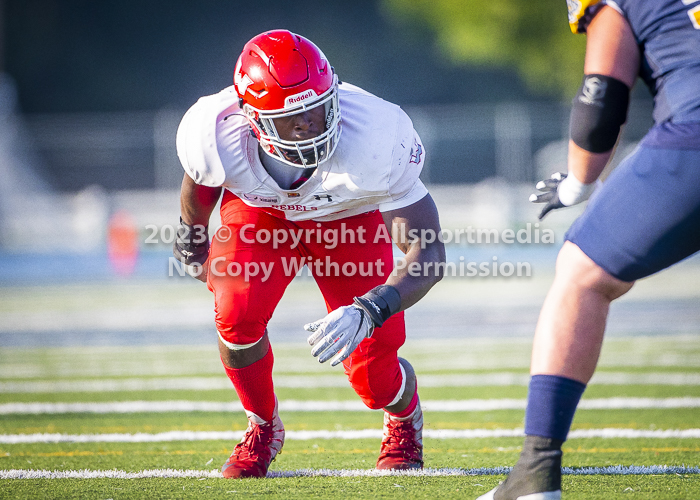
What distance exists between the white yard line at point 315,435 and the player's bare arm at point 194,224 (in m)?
0.82

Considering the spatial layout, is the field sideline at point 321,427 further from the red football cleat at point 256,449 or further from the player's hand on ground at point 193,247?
the player's hand on ground at point 193,247

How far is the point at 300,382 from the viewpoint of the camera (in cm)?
556

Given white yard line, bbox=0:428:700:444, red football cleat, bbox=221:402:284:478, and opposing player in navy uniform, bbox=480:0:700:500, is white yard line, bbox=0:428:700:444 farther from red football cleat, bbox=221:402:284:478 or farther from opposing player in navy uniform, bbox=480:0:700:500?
opposing player in navy uniform, bbox=480:0:700:500

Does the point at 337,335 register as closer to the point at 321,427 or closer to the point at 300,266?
the point at 300,266

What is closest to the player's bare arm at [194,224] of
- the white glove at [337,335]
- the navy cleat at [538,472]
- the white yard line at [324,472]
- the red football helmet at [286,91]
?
the red football helmet at [286,91]

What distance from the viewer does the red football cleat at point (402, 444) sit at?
3053 millimetres

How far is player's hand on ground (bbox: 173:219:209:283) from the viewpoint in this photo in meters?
3.32

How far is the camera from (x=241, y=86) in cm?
285

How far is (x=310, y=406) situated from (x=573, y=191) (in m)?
2.72

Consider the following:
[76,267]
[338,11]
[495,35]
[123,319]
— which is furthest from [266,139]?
[338,11]

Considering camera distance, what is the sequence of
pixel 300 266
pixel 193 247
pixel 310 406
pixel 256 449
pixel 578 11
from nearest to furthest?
pixel 578 11 < pixel 256 449 < pixel 300 266 < pixel 193 247 < pixel 310 406

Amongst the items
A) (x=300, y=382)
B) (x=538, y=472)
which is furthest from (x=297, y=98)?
(x=300, y=382)

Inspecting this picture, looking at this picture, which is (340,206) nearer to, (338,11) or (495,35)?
(495,35)

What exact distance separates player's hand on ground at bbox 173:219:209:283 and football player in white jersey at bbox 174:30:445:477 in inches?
0.5
